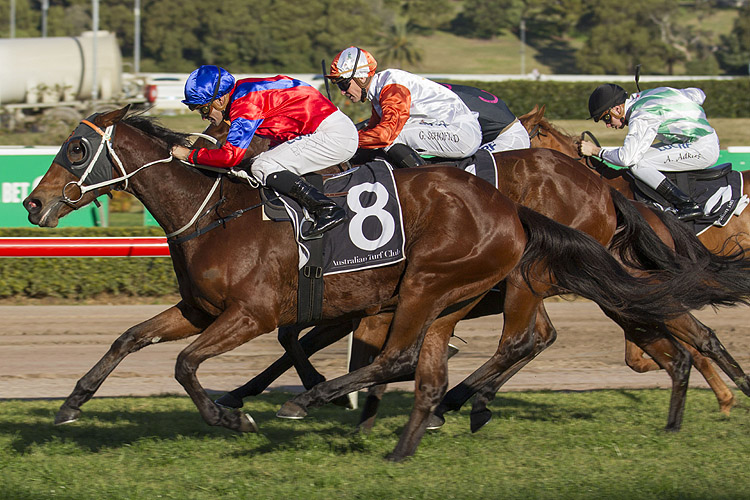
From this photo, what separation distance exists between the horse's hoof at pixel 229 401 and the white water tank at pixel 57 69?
62.9 ft

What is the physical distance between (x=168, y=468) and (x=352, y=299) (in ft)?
3.52

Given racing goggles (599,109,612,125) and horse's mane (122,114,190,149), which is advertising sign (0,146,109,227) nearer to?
horse's mane (122,114,190,149)

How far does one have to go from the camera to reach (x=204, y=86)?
4137 mm

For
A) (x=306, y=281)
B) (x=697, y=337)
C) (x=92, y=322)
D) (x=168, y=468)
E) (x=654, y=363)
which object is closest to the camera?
(x=168, y=468)

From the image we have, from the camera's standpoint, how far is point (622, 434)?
14.7 feet

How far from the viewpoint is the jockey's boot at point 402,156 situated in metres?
4.85

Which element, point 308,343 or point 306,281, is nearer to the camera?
point 306,281

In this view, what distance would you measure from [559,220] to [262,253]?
5.36ft

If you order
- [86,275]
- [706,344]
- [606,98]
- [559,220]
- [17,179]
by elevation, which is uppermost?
[606,98]

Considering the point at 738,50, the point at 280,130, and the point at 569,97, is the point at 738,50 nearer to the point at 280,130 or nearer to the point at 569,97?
the point at 569,97

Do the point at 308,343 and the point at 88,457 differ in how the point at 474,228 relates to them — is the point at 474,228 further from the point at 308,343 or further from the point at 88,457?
the point at 88,457

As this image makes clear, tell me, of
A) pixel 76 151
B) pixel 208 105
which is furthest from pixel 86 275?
pixel 208 105

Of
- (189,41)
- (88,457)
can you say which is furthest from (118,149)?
(189,41)

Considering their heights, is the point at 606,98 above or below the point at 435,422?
above
